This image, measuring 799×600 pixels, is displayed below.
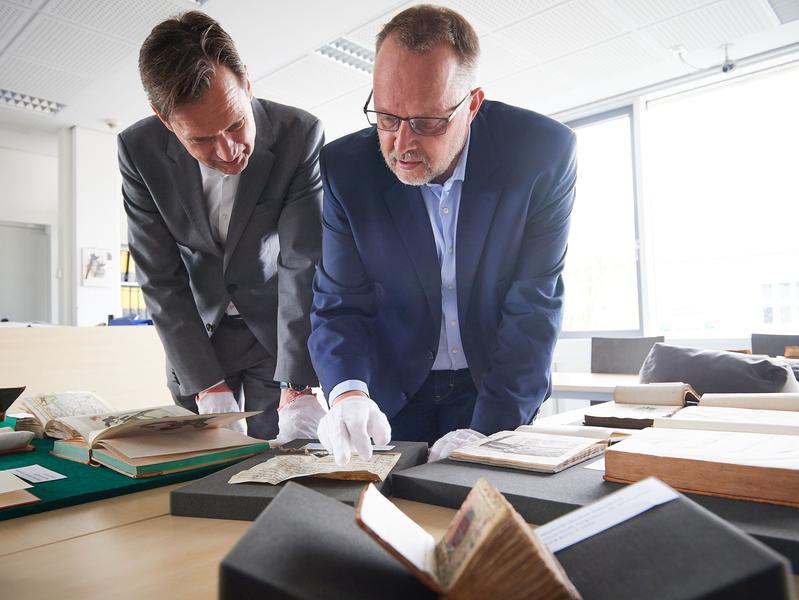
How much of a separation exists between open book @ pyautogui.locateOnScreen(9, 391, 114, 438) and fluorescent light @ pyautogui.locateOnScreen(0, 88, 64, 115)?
4.57m

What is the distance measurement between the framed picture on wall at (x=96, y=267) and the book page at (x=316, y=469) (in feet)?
18.1

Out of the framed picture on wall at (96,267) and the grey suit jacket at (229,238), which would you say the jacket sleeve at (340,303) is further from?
the framed picture on wall at (96,267)

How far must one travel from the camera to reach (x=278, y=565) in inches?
18.2

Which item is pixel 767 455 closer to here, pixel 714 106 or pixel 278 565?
pixel 278 565

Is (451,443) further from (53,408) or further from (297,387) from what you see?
(53,408)

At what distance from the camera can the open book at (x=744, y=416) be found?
1.00 m

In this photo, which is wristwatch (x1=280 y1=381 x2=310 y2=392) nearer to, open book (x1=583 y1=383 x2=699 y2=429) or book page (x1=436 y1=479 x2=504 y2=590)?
open book (x1=583 y1=383 x2=699 y2=429)

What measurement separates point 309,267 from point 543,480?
0.93m

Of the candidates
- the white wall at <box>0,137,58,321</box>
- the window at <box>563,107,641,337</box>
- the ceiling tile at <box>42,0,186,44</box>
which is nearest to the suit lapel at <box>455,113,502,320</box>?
the ceiling tile at <box>42,0,186,44</box>

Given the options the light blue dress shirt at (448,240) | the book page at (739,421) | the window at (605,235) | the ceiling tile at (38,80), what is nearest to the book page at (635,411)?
the book page at (739,421)

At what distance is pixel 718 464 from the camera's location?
2.33 feet

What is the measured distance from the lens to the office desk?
23.5 inches

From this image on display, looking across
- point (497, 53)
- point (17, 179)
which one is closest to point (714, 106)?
point (497, 53)

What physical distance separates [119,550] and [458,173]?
1031 millimetres
